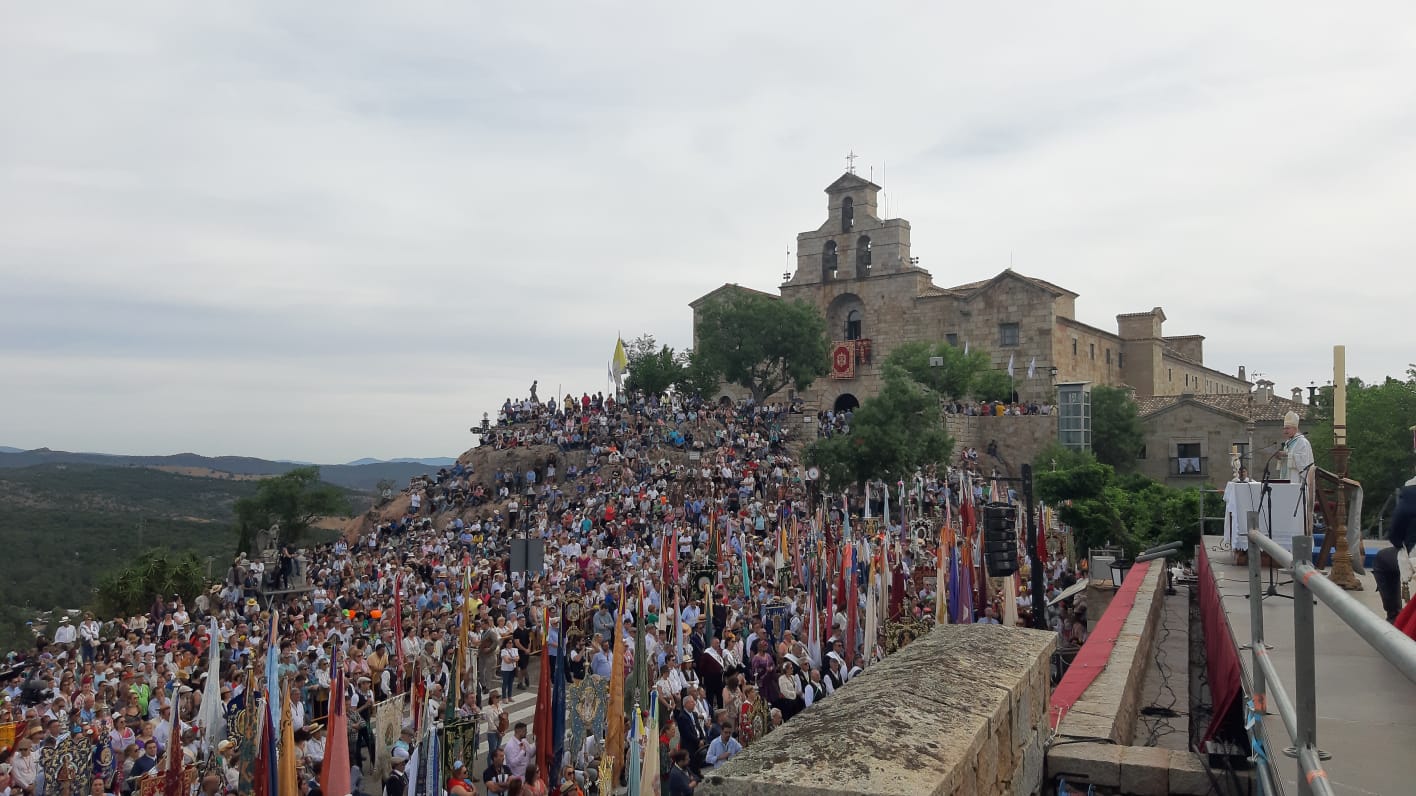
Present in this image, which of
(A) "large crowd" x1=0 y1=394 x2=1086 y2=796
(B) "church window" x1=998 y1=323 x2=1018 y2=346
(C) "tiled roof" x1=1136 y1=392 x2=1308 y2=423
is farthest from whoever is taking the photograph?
(B) "church window" x1=998 y1=323 x2=1018 y2=346

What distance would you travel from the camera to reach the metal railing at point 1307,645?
168 cm

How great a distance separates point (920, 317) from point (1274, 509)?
4909 centimetres

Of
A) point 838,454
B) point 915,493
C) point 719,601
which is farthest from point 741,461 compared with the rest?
point 719,601

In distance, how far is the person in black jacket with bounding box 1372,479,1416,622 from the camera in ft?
22.5

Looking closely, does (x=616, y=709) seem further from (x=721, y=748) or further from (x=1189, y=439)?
(x=1189, y=439)

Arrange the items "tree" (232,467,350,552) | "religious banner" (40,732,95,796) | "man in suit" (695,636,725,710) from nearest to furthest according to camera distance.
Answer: "religious banner" (40,732,95,796), "man in suit" (695,636,725,710), "tree" (232,467,350,552)

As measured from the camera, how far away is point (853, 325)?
203ft

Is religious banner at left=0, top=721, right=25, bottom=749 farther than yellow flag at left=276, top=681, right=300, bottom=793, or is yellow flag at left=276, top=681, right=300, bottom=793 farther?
religious banner at left=0, top=721, right=25, bottom=749

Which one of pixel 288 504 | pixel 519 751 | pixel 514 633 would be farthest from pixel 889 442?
pixel 519 751

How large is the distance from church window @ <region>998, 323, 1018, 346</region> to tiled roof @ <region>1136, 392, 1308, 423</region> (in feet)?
23.2

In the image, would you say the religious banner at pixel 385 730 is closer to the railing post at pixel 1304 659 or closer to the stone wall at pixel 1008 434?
the railing post at pixel 1304 659

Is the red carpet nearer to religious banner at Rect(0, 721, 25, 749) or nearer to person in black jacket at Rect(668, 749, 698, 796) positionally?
person in black jacket at Rect(668, 749, 698, 796)

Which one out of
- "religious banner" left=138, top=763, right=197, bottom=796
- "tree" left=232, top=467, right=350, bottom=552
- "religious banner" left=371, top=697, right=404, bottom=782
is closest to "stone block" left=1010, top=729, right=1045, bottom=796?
"religious banner" left=138, top=763, right=197, bottom=796

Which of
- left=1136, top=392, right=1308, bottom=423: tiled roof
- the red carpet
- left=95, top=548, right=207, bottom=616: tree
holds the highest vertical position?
left=1136, top=392, right=1308, bottom=423: tiled roof
